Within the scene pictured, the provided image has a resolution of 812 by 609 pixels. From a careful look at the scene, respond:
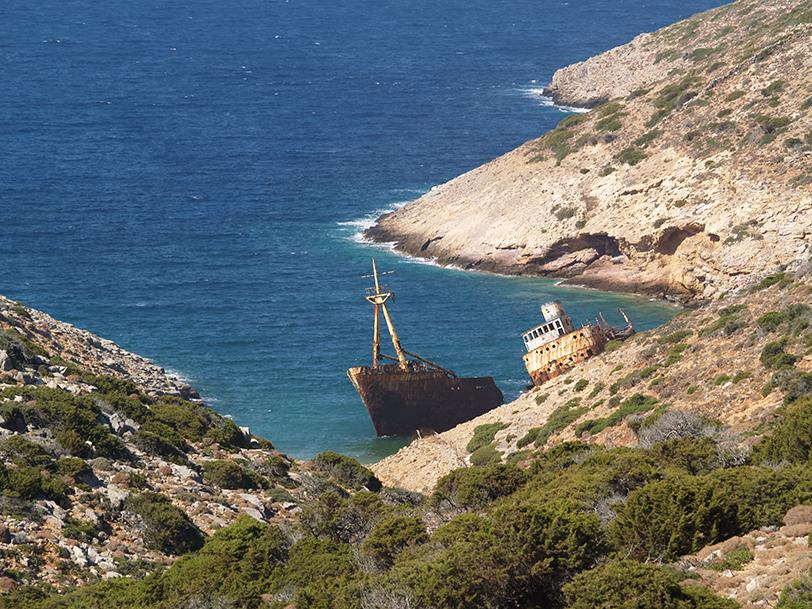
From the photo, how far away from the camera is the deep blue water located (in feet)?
308

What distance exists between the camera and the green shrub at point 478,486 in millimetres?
47156

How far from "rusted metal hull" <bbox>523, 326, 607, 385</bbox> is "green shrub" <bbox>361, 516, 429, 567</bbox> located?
44.5 metres

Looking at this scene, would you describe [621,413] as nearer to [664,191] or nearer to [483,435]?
[483,435]

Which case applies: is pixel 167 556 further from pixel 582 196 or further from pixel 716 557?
pixel 582 196

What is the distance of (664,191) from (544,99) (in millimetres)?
77860

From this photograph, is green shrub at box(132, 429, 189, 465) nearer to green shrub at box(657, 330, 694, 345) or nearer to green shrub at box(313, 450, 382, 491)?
green shrub at box(313, 450, 382, 491)

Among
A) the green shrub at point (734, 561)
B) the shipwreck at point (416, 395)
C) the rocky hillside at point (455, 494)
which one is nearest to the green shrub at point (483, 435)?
the rocky hillside at point (455, 494)

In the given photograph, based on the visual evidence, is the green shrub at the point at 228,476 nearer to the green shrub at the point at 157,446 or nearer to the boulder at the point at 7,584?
the green shrub at the point at 157,446

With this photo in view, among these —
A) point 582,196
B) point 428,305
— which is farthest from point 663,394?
point 582,196

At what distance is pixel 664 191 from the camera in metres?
114

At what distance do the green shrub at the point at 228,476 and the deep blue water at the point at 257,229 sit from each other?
2359 cm

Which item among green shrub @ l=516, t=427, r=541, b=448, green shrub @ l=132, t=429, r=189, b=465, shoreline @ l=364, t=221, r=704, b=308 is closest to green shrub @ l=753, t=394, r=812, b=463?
green shrub @ l=132, t=429, r=189, b=465

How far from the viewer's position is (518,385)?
8969 cm

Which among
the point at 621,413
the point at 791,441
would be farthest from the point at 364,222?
the point at 791,441
